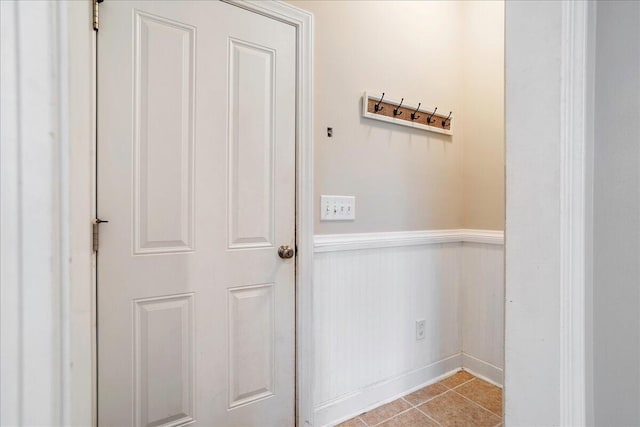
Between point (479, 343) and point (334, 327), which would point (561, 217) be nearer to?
point (334, 327)

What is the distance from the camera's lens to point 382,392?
67.4 inches

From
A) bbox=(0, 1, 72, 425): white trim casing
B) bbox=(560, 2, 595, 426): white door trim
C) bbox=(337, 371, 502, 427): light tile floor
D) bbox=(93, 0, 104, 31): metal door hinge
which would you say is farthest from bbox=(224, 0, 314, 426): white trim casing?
bbox=(0, 1, 72, 425): white trim casing

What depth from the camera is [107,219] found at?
1058 millimetres

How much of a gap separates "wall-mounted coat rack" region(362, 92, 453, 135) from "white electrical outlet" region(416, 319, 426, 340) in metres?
1.21

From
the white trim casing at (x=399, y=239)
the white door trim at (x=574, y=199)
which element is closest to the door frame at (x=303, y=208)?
the white trim casing at (x=399, y=239)

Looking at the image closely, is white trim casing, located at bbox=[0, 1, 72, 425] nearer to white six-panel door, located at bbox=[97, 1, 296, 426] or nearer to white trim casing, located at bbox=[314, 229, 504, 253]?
white six-panel door, located at bbox=[97, 1, 296, 426]

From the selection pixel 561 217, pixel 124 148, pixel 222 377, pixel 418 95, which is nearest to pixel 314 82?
pixel 418 95

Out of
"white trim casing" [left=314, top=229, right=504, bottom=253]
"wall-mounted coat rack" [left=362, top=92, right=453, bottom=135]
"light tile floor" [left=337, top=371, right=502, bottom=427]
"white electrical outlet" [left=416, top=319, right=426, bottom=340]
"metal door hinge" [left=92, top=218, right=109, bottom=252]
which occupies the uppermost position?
"wall-mounted coat rack" [left=362, top=92, right=453, bottom=135]

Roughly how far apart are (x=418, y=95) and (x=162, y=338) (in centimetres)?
187

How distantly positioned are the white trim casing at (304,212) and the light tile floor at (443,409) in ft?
1.17

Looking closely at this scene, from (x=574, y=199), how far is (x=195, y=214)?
3.88 feet

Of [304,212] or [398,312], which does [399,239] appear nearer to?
[398,312]

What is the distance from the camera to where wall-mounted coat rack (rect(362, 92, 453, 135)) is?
65.2 inches

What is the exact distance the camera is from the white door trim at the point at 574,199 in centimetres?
61
